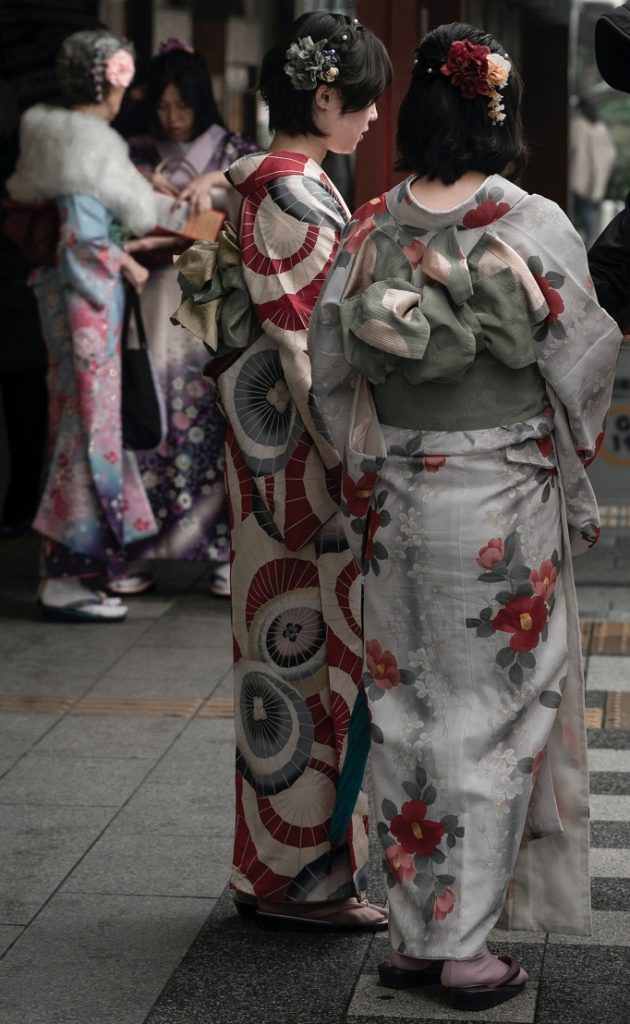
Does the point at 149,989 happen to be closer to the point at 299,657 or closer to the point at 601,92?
the point at 299,657

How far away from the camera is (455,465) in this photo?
2896 millimetres

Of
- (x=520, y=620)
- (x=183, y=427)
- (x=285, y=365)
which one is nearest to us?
(x=520, y=620)

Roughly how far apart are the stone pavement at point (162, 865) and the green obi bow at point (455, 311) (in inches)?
45.9

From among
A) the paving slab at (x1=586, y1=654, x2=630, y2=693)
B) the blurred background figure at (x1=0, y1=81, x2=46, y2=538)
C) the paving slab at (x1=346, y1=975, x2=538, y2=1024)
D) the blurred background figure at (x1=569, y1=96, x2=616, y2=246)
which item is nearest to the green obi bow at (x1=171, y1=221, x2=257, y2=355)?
the paving slab at (x1=346, y1=975, x2=538, y2=1024)

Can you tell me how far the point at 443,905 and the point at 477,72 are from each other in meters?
1.46

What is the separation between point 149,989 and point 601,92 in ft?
37.0

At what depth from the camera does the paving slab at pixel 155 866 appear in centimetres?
361

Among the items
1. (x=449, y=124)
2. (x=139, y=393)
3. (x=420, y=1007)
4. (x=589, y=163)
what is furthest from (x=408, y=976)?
(x=589, y=163)

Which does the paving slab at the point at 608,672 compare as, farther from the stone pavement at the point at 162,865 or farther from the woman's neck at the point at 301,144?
the woman's neck at the point at 301,144

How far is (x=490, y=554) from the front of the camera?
2898 millimetres

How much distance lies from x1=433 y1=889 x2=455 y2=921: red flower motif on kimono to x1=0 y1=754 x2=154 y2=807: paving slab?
1398 mm

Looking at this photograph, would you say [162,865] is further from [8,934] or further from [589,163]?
[589,163]

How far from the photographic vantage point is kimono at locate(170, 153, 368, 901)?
3.30 m

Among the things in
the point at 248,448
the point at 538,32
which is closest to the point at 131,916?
the point at 248,448
